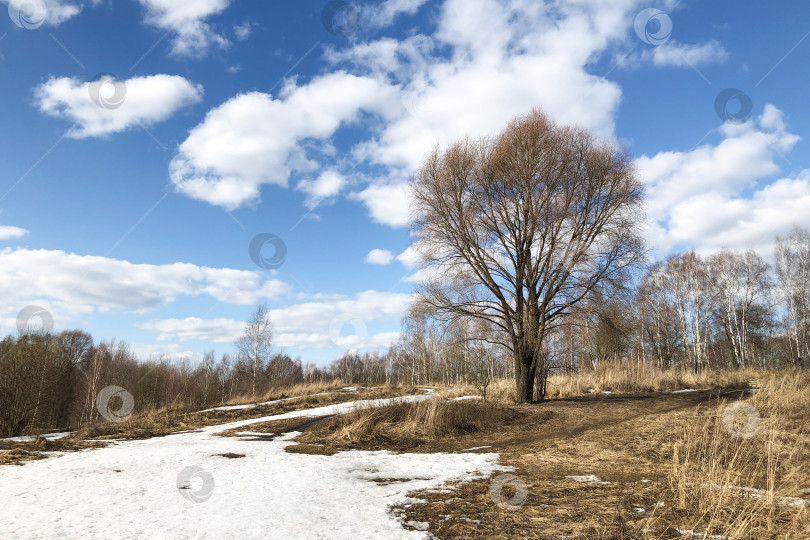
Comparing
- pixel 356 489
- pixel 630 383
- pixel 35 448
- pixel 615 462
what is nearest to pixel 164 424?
pixel 35 448

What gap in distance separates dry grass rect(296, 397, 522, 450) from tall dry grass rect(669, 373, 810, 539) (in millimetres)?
4782

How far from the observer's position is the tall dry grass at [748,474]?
3.49m

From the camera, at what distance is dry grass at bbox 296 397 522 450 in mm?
9055

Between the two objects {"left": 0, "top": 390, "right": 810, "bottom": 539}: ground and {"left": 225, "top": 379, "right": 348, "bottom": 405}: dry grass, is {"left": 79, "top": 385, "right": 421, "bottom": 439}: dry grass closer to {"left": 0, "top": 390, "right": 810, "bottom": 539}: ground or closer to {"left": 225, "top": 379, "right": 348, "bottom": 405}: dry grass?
{"left": 0, "top": 390, "right": 810, "bottom": 539}: ground

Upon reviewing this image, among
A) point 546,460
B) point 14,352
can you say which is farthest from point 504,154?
point 14,352

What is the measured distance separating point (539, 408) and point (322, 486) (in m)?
9.56

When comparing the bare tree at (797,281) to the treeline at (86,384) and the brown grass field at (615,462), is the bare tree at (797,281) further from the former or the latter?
the treeline at (86,384)

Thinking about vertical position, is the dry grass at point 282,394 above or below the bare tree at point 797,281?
below

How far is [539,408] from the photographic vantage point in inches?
509

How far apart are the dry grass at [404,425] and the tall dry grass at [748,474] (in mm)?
4782

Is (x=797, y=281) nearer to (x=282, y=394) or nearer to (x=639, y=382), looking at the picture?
(x=639, y=382)

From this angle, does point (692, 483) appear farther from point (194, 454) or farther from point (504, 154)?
point (504, 154)

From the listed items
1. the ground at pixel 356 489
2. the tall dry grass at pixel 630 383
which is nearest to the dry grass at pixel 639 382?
the tall dry grass at pixel 630 383

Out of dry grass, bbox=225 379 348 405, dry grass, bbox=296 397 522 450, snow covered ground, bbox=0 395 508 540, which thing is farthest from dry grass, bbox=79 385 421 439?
dry grass, bbox=225 379 348 405
